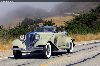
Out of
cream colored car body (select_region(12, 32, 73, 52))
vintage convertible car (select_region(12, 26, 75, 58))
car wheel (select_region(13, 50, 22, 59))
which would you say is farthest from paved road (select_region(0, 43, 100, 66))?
cream colored car body (select_region(12, 32, 73, 52))

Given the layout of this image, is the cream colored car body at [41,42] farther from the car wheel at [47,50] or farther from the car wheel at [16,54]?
the car wheel at [16,54]

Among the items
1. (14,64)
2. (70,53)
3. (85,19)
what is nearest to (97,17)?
(85,19)

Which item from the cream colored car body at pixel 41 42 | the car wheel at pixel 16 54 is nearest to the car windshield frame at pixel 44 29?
the cream colored car body at pixel 41 42

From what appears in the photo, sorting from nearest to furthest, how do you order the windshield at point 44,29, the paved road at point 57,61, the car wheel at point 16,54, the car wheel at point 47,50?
the paved road at point 57,61 → the car wheel at point 47,50 → the car wheel at point 16,54 → the windshield at point 44,29

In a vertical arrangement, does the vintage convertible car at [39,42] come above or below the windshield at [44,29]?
below

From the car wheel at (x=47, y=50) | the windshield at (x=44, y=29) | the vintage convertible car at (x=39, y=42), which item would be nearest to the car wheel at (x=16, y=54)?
the vintage convertible car at (x=39, y=42)

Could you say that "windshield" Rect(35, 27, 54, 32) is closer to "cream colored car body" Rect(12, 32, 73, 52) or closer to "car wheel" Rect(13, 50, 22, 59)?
"cream colored car body" Rect(12, 32, 73, 52)

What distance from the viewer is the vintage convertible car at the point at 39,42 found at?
63.5 ft

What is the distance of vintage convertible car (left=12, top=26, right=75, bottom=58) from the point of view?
1934cm

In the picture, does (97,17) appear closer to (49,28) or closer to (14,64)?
(49,28)

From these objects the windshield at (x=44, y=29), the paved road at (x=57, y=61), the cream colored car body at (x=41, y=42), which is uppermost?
the windshield at (x=44, y=29)

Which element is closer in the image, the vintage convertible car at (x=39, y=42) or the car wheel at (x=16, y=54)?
the vintage convertible car at (x=39, y=42)

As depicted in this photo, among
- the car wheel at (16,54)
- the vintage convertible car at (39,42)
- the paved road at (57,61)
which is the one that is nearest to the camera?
the paved road at (57,61)

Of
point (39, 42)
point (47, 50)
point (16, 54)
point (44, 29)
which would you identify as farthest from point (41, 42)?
point (44, 29)
